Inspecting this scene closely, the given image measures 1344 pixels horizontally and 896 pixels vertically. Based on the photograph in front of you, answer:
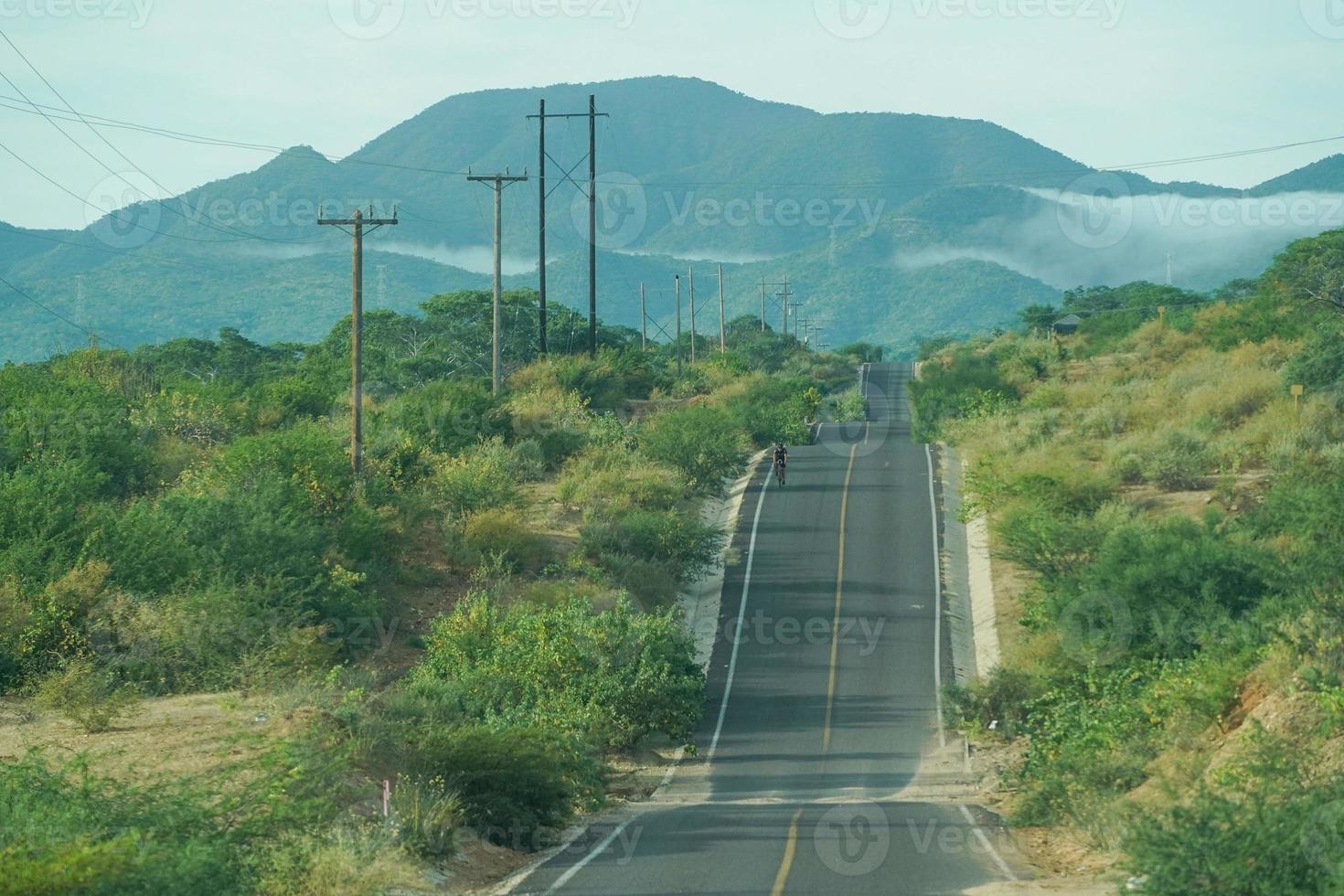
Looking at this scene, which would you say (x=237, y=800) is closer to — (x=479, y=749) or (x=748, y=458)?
(x=479, y=749)

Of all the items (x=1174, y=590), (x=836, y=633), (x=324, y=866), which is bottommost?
(x=836, y=633)

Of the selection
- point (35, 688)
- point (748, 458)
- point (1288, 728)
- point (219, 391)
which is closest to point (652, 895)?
point (1288, 728)

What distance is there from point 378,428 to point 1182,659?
26.1 meters

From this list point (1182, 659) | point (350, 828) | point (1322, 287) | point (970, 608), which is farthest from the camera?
point (1322, 287)

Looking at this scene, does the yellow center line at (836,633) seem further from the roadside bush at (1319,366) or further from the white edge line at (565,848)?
the roadside bush at (1319,366)

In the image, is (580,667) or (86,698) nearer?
(86,698)

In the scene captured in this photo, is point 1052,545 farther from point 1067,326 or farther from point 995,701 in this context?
point 1067,326

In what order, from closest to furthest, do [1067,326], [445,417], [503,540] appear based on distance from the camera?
[503,540]
[445,417]
[1067,326]

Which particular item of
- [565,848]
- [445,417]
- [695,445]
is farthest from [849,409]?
[565,848]

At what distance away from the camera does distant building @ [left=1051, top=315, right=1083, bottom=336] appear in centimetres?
11203

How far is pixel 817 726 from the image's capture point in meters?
29.5

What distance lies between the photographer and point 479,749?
772 inches

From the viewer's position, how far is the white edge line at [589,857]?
53.0 ft

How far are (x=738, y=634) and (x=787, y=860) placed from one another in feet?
65.0
